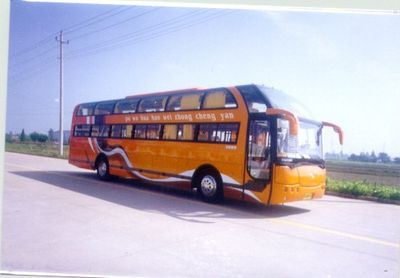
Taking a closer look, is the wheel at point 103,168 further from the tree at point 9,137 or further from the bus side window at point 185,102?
the tree at point 9,137

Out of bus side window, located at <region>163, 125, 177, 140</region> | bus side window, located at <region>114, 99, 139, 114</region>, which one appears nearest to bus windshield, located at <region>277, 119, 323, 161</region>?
bus side window, located at <region>163, 125, 177, 140</region>

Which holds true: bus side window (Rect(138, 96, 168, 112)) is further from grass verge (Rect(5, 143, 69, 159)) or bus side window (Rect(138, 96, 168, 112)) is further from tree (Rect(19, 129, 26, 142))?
tree (Rect(19, 129, 26, 142))

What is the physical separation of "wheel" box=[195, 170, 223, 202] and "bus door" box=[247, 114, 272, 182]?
988 mm

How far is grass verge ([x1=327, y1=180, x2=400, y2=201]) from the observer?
8.66 metres

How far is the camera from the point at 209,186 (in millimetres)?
7660

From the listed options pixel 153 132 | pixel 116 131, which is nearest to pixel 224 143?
pixel 153 132

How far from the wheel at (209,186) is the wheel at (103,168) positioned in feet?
13.4

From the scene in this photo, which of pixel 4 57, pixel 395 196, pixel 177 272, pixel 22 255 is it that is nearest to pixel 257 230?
pixel 177 272

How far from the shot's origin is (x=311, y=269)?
14.4ft

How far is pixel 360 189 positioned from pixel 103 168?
26.2 ft

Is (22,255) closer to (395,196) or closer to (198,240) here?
(198,240)

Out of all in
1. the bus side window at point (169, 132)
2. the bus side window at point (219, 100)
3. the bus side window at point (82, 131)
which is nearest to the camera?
the bus side window at point (219, 100)

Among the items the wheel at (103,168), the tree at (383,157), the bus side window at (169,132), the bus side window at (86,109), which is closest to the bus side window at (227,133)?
the bus side window at (169,132)

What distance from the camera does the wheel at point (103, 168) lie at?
10809mm
